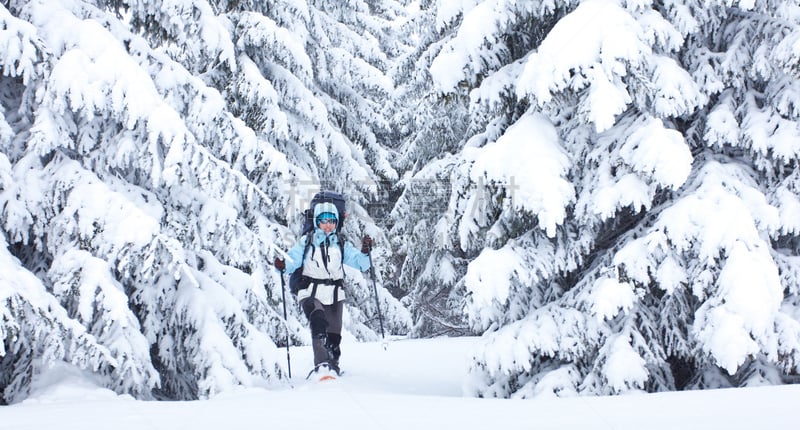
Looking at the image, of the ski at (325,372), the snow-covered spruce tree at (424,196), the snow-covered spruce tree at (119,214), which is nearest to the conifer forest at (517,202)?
the snow-covered spruce tree at (119,214)

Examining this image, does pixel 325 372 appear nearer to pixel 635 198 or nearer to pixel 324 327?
Result: pixel 324 327

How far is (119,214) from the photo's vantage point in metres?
5.74

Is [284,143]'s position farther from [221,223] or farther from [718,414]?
[718,414]

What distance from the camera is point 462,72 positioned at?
6707 millimetres

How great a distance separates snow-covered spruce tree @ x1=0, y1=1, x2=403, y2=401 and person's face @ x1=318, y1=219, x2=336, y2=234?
87 cm

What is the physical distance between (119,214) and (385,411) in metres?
2.77

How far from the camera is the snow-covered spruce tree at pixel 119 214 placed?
5508mm

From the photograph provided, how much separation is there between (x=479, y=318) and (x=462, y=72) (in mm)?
2367

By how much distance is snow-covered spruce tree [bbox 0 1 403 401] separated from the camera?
5.51m

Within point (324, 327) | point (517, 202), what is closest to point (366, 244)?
point (324, 327)

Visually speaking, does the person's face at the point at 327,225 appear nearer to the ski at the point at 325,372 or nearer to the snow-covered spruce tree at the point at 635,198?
the ski at the point at 325,372

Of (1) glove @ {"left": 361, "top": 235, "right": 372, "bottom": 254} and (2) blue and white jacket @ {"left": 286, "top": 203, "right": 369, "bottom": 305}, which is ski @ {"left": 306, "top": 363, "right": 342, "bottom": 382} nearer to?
(2) blue and white jacket @ {"left": 286, "top": 203, "right": 369, "bottom": 305}

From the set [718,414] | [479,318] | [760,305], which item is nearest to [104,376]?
[479,318]

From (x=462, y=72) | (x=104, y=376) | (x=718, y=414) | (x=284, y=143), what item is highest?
(x=284, y=143)
